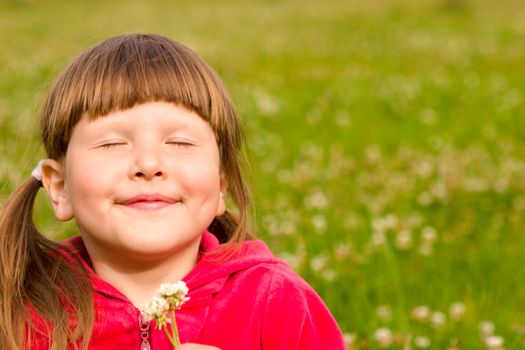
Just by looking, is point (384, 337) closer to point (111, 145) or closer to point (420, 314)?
point (420, 314)

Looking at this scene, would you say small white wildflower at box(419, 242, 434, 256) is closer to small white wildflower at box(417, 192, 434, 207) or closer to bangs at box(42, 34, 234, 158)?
small white wildflower at box(417, 192, 434, 207)

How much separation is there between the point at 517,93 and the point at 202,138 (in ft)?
23.0

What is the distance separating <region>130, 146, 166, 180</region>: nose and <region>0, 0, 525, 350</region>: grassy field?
0.81 meters

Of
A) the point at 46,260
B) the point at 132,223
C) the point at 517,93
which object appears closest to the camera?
the point at 132,223

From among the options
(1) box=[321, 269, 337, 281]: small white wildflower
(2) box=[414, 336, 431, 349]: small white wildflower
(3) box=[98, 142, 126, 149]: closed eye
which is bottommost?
(2) box=[414, 336, 431, 349]: small white wildflower

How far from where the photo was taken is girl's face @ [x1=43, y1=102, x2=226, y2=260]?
8.29 feet

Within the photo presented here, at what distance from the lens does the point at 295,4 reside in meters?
27.8

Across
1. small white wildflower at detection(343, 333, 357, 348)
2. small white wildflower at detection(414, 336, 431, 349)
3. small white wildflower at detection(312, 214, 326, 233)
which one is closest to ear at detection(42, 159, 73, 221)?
small white wildflower at detection(343, 333, 357, 348)

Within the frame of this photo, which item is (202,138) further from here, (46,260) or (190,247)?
(46,260)

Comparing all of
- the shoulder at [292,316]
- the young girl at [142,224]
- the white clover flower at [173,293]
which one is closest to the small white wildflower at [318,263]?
the young girl at [142,224]

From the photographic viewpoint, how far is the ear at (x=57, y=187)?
9.12ft

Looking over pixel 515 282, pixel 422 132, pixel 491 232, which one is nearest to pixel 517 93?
pixel 422 132

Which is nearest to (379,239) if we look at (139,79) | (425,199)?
(425,199)

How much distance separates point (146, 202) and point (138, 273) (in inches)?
12.2
